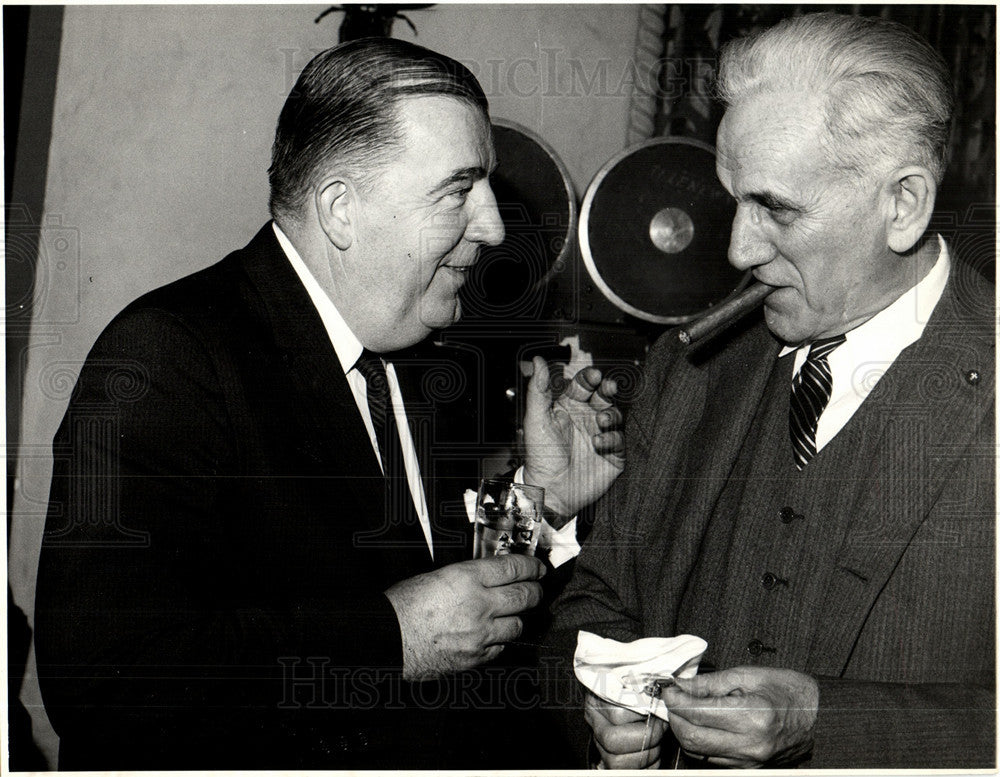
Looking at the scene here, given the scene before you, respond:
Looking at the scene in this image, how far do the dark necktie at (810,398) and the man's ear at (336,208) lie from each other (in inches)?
35.1

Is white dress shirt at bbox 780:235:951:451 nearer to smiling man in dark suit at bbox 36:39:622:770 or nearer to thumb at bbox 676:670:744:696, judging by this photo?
thumb at bbox 676:670:744:696

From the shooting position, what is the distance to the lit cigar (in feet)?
5.03

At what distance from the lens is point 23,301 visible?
5.69 feet

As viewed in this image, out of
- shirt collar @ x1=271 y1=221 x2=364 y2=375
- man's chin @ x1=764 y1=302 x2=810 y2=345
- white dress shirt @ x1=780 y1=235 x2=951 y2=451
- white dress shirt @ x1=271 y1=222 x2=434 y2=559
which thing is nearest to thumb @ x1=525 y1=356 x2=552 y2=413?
white dress shirt @ x1=271 y1=222 x2=434 y2=559

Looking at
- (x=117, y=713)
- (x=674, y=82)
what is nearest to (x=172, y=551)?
(x=117, y=713)

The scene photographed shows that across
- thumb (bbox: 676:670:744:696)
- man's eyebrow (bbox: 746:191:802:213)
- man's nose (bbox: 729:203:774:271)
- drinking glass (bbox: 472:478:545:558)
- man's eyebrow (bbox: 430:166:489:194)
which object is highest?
man's eyebrow (bbox: 430:166:489:194)

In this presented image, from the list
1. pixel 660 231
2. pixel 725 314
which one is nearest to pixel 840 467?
pixel 725 314

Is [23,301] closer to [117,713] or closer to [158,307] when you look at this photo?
[158,307]

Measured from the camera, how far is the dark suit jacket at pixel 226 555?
4.50ft

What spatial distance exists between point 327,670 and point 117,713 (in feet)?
1.11

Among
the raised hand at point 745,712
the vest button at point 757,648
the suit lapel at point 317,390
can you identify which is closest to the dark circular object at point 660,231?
the suit lapel at point 317,390

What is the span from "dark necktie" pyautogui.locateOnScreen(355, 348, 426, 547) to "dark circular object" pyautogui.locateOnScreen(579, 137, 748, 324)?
95 cm

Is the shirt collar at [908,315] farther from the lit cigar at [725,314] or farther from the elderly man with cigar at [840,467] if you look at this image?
the lit cigar at [725,314]

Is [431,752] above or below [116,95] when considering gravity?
below
